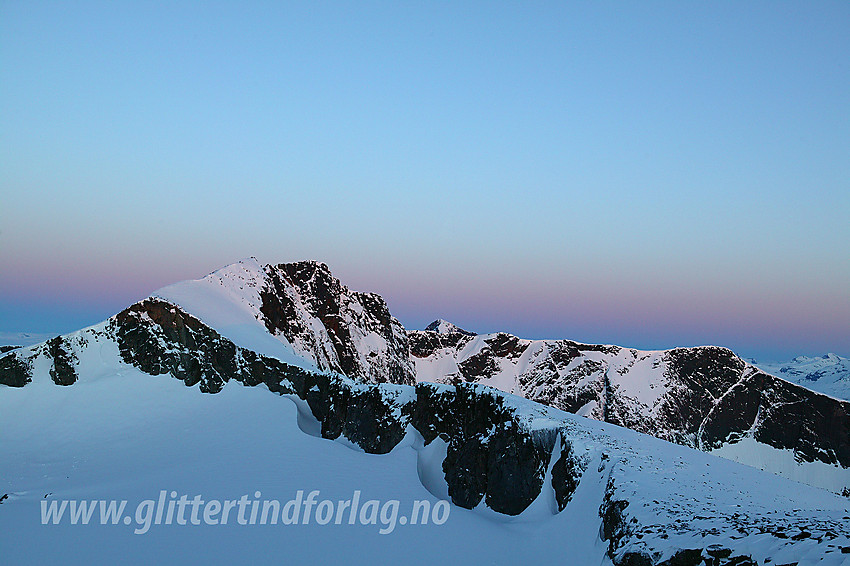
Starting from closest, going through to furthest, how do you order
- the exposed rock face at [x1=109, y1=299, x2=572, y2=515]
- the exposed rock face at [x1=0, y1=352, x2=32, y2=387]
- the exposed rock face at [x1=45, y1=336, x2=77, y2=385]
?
the exposed rock face at [x1=109, y1=299, x2=572, y2=515] < the exposed rock face at [x1=0, y1=352, x2=32, y2=387] < the exposed rock face at [x1=45, y1=336, x2=77, y2=385]

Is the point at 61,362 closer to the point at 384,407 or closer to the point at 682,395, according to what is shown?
the point at 384,407

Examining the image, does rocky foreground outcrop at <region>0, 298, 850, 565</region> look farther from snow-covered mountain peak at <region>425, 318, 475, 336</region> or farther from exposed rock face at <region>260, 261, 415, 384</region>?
snow-covered mountain peak at <region>425, 318, 475, 336</region>

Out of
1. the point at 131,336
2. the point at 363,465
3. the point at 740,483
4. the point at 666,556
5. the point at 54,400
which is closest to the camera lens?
the point at 666,556

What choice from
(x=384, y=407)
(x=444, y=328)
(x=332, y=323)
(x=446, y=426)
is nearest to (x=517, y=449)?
(x=446, y=426)

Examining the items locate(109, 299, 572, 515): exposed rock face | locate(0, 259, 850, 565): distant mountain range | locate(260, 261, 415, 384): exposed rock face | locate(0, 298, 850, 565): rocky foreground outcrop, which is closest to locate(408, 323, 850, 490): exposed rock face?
locate(0, 259, 850, 565): distant mountain range

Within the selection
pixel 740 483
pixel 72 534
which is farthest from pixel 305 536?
pixel 740 483

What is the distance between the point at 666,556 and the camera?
9.67 m

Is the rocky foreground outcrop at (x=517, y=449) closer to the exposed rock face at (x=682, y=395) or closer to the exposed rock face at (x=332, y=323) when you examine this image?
the exposed rock face at (x=332, y=323)

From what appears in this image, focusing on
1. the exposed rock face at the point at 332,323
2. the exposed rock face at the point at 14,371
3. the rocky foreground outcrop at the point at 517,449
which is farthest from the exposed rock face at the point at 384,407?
the exposed rock face at the point at 332,323

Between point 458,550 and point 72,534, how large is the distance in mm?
11505

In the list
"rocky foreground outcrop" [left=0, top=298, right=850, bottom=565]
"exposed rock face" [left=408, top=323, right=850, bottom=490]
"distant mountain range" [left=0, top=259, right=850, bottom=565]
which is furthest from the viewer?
"exposed rock face" [left=408, top=323, right=850, bottom=490]

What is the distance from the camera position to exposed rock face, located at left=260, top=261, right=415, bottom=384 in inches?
2498

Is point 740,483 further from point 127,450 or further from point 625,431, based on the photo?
point 127,450

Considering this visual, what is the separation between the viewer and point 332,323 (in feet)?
266
